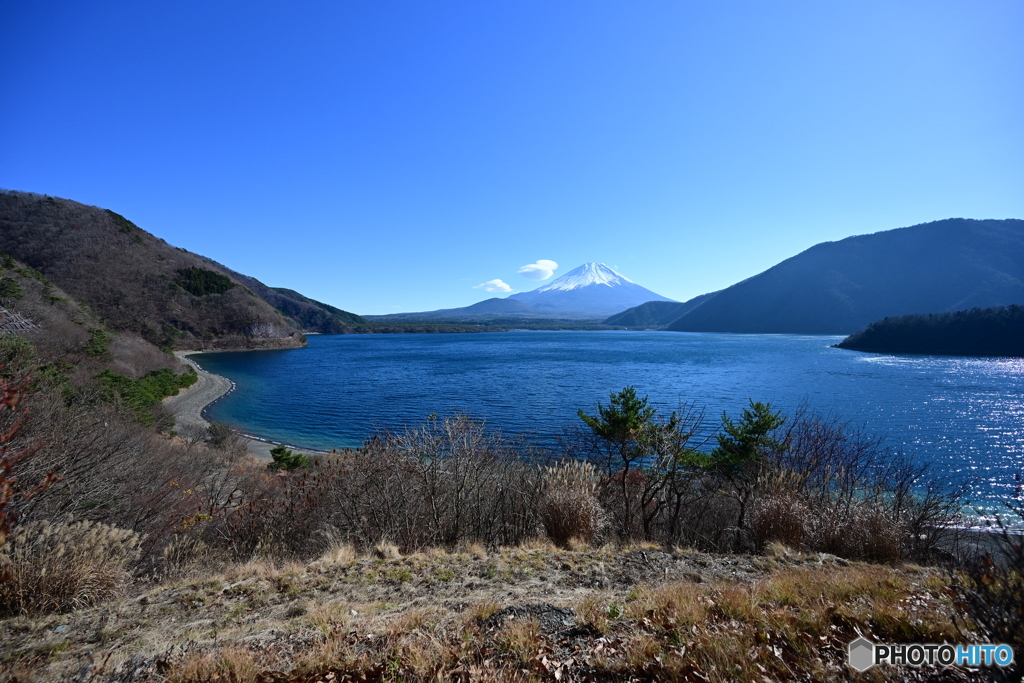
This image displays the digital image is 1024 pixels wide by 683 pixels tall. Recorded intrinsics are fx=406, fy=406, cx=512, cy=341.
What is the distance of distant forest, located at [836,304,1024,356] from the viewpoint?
7125 cm

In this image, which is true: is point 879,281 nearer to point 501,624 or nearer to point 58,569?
point 501,624

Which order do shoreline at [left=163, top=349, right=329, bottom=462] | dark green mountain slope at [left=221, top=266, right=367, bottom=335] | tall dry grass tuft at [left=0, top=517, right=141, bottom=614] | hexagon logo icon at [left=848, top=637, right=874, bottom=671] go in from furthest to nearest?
1. dark green mountain slope at [left=221, top=266, right=367, bottom=335]
2. shoreline at [left=163, top=349, right=329, bottom=462]
3. tall dry grass tuft at [left=0, top=517, right=141, bottom=614]
4. hexagon logo icon at [left=848, top=637, right=874, bottom=671]

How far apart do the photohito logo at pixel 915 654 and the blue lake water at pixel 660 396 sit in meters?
14.0

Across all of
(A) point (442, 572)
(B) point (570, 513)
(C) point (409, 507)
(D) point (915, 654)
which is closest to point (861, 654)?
(D) point (915, 654)

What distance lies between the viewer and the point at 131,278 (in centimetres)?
7169

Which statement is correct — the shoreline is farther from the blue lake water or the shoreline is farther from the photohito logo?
the photohito logo

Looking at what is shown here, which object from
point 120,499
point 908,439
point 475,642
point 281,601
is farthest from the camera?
point 908,439

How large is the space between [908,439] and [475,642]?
96.7ft

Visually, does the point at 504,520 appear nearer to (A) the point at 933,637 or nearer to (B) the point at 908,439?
(A) the point at 933,637

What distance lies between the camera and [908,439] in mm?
22609

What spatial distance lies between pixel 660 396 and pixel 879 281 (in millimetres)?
166112

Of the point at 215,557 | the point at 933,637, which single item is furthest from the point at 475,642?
the point at 215,557

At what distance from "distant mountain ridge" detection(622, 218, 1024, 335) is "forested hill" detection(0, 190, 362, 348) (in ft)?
554

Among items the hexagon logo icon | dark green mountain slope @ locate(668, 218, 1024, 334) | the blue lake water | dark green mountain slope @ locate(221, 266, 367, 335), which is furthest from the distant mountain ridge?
the hexagon logo icon
